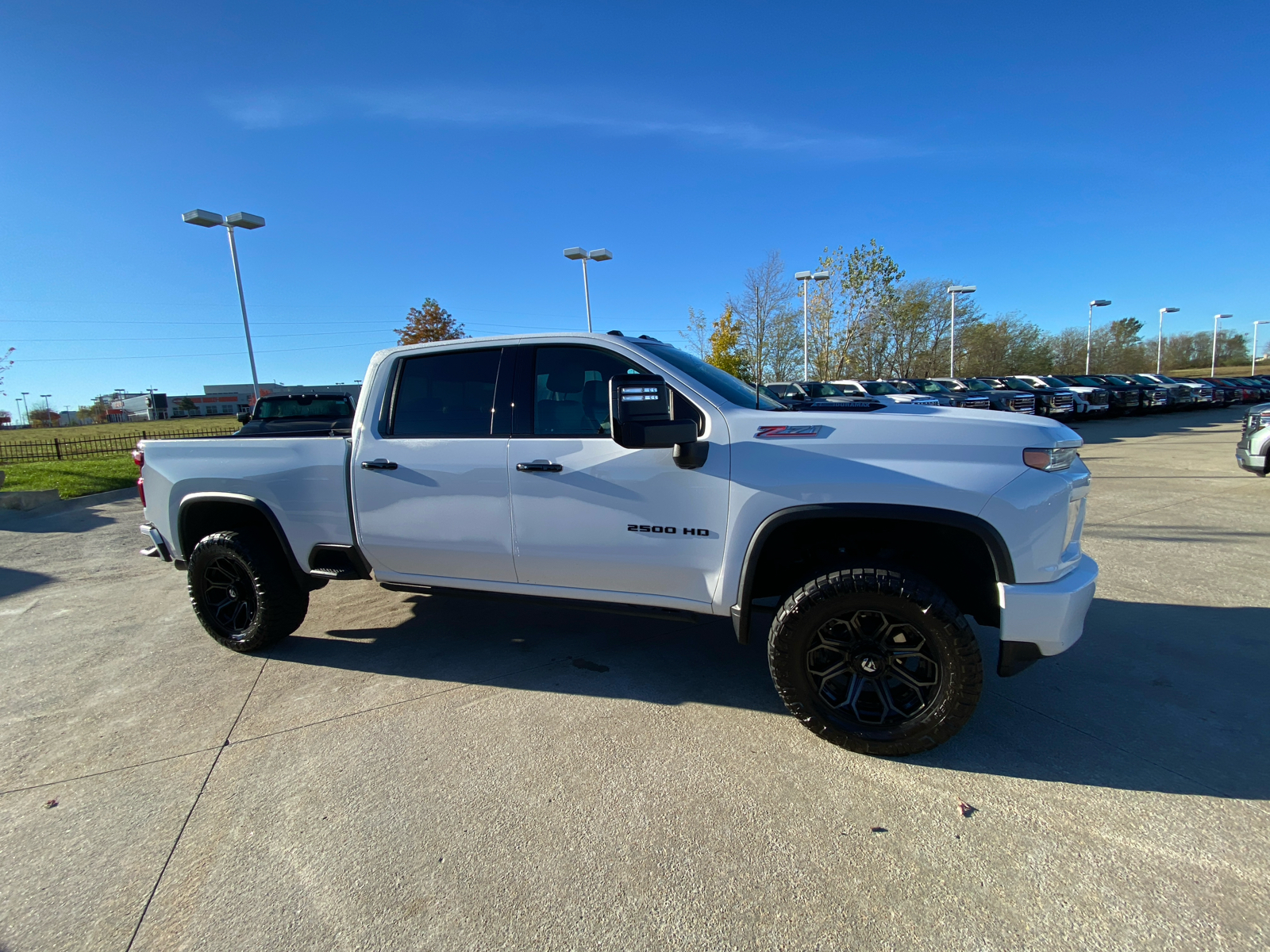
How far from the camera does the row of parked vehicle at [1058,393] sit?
19906 millimetres

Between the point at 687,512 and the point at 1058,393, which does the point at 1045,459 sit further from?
the point at 1058,393

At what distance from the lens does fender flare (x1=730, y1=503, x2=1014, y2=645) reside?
2.54 metres

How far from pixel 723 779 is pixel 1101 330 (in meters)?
72.7

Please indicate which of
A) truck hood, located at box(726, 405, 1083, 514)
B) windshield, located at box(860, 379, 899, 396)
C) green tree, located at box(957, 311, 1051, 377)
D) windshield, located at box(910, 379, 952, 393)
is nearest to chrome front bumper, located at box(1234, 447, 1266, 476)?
truck hood, located at box(726, 405, 1083, 514)

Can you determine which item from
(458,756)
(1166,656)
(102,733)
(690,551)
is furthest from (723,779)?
(102,733)

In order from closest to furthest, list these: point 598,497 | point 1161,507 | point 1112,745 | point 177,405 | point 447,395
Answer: point 1112,745
point 598,497
point 447,395
point 1161,507
point 177,405

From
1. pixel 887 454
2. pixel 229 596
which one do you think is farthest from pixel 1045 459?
pixel 229 596

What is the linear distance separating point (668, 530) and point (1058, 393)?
23.8 m

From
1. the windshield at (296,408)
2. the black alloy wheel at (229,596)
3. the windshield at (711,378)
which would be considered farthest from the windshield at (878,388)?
the black alloy wheel at (229,596)

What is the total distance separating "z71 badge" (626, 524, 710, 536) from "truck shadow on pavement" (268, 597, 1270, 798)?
3.17ft

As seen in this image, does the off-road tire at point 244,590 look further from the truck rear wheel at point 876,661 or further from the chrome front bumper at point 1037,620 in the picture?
the chrome front bumper at point 1037,620

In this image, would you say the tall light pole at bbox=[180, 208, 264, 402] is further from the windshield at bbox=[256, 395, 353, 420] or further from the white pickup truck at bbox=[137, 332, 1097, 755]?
the white pickup truck at bbox=[137, 332, 1097, 755]

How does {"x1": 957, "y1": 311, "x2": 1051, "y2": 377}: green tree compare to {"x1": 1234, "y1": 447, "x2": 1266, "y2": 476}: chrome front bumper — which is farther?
{"x1": 957, "y1": 311, "x2": 1051, "y2": 377}: green tree

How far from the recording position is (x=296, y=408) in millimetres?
9195
